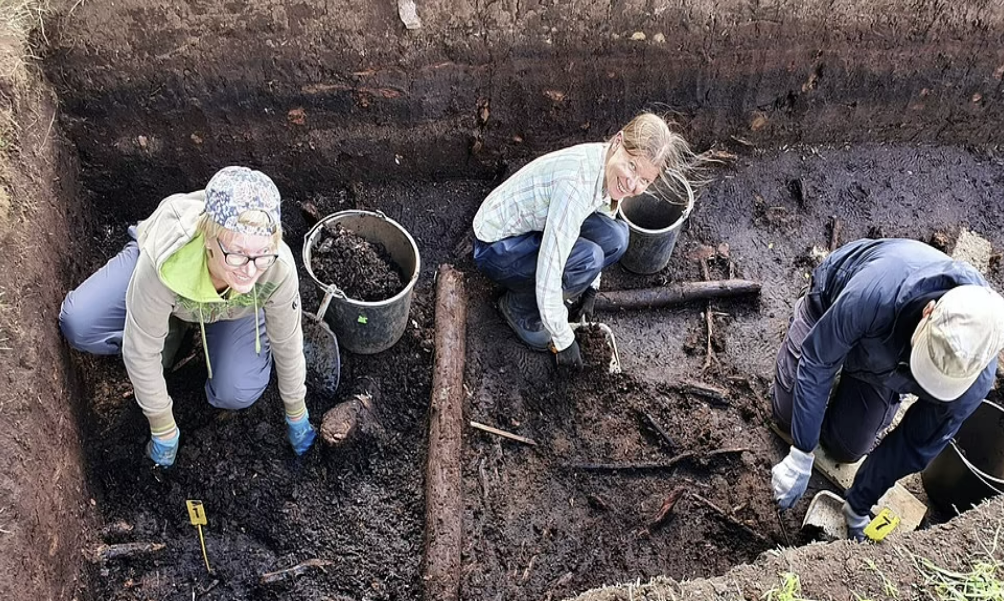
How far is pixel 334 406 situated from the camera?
11.4ft

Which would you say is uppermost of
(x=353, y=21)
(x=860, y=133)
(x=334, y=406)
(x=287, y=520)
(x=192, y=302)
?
(x=353, y=21)

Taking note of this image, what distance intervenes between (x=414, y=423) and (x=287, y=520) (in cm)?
69

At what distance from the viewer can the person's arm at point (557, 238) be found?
10.3ft

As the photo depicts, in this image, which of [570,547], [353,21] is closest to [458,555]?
[570,547]

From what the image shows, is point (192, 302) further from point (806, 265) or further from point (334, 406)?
point (806, 265)

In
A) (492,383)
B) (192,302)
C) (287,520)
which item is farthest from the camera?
(492,383)

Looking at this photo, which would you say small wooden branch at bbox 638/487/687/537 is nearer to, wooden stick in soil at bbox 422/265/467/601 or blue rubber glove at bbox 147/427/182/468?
wooden stick in soil at bbox 422/265/467/601

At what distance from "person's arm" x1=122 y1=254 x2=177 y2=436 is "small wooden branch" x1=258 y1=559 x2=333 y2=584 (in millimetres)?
768

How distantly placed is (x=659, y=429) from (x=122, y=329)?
241 cm

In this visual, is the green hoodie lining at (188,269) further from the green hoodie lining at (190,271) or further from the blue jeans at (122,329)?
the blue jeans at (122,329)

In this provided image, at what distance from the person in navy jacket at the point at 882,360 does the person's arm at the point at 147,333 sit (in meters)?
2.45

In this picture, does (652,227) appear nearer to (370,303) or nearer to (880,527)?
(370,303)

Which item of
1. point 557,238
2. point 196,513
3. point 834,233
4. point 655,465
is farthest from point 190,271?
point 834,233

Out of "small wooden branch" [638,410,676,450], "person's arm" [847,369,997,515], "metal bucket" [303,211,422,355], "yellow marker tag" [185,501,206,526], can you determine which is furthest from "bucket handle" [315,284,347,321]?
"person's arm" [847,369,997,515]
